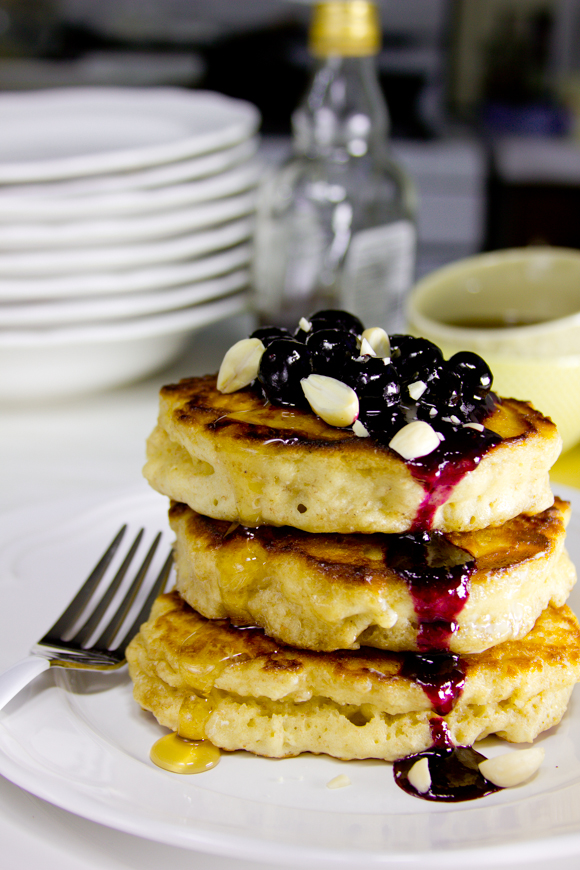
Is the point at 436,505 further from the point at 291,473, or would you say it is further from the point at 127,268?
the point at 127,268

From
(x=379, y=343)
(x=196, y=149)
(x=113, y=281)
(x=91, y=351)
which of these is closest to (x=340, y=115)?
(x=196, y=149)

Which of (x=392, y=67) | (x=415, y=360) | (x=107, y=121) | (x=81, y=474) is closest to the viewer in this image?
(x=415, y=360)

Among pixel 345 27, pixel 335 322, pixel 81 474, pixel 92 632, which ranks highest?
pixel 345 27

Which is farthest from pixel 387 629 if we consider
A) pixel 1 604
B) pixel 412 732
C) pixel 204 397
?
pixel 1 604

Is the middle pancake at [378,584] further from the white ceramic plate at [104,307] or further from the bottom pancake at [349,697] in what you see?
the white ceramic plate at [104,307]

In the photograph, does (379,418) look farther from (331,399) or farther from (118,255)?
(118,255)

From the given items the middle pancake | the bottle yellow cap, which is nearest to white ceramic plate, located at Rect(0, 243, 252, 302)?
the bottle yellow cap
